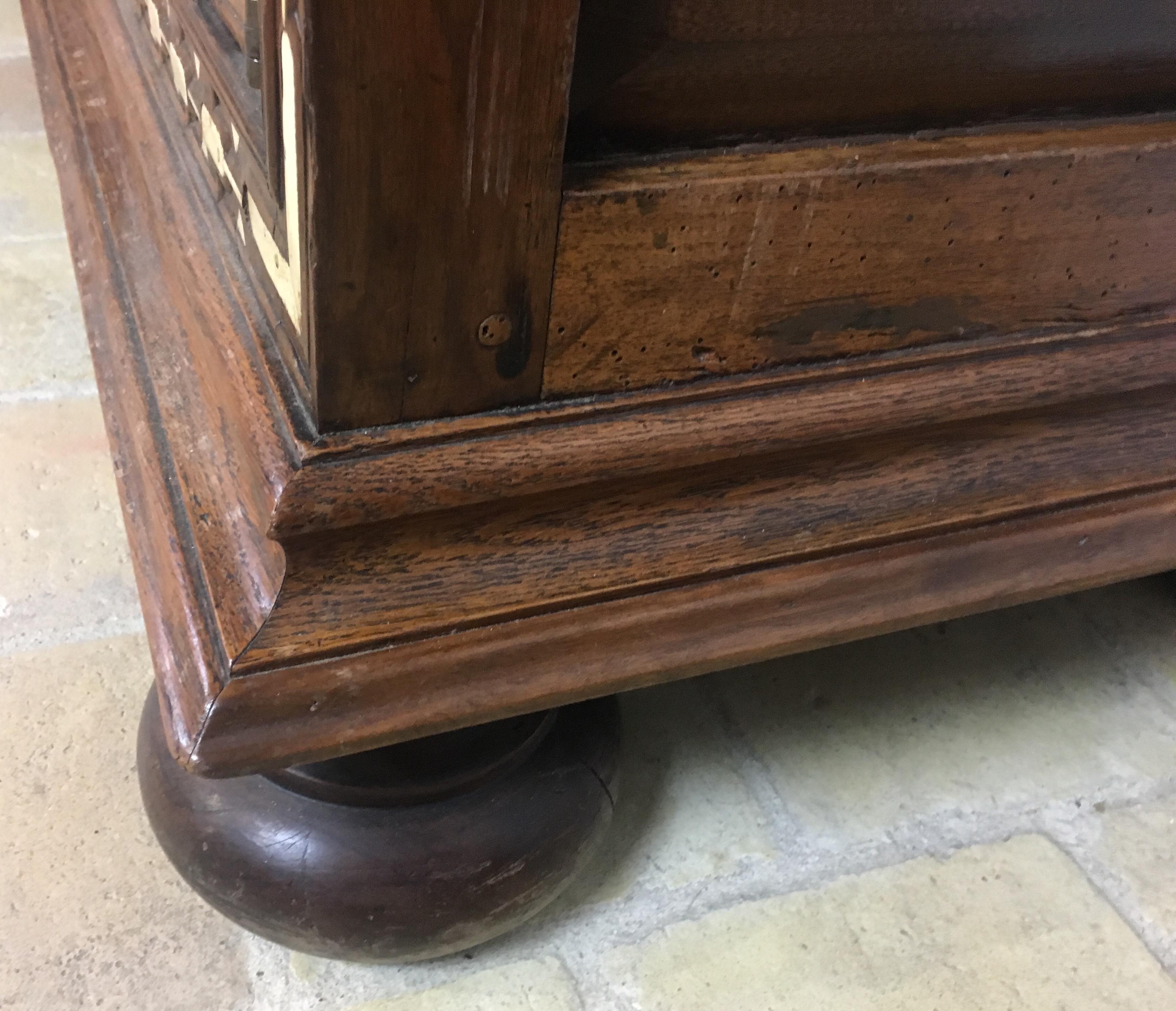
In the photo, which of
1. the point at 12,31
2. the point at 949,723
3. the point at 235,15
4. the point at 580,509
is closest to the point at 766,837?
the point at 949,723

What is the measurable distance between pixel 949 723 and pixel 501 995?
33 centimetres

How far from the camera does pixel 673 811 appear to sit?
24.5 inches

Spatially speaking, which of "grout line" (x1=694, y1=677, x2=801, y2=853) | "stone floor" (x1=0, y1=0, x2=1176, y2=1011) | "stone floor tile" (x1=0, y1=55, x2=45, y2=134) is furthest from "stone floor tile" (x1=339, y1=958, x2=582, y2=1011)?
"stone floor tile" (x1=0, y1=55, x2=45, y2=134)

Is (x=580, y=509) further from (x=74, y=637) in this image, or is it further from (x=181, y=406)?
(x=74, y=637)

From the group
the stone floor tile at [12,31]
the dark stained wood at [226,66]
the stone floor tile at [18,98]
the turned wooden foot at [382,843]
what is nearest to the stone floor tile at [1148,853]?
the turned wooden foot at [382,843]

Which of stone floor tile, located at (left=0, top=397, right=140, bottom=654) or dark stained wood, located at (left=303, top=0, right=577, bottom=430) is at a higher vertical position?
dark stained wood, located at (left=303, top=0, right=577, bottom=430)

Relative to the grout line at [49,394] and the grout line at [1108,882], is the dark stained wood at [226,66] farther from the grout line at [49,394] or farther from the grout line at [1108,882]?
the grout line at [1108,882]

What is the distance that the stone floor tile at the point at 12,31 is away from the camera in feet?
5.62

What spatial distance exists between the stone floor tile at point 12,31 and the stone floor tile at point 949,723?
5.32 feet

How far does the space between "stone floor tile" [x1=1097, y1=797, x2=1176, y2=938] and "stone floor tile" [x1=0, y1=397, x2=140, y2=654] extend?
62 cm

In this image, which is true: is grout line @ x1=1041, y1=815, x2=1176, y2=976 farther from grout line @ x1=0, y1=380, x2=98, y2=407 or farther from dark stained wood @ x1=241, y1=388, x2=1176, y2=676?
grout line @ x1=0, y1=380, x2=98, y2=407

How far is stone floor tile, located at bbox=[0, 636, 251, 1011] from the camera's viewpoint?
514mm

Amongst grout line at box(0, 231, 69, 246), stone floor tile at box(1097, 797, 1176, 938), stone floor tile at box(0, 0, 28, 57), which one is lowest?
stone floor tile at box(0, 0, 28, 57)

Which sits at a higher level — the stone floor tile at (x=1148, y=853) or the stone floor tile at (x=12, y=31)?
the stone floor tile at (x=1148, y=853)
